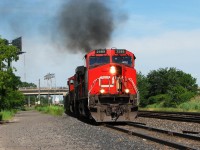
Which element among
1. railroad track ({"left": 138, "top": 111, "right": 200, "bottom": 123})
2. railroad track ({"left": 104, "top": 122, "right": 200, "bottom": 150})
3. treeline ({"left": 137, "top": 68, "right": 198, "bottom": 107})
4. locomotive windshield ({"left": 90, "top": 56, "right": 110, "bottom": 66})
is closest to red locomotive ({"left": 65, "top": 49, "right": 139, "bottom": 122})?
locomotive windshield ({"left": 90, "top": 56, "right": 110, "bottom": 66})

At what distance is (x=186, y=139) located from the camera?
1248 centimetres

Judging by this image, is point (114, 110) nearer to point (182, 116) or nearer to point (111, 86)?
point (111, 86)

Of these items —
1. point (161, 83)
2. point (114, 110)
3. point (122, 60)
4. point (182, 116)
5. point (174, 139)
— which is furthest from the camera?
point (161, 83)

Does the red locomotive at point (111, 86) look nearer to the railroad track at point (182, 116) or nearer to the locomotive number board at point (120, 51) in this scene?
the locomotive number board at point (120, 51)

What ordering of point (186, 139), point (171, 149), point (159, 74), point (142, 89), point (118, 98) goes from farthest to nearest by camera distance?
point (159, 74) → point (142, 89) → point (118, 98) → point (186, 139) → point (171, 149)

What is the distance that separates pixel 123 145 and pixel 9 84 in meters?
19.2

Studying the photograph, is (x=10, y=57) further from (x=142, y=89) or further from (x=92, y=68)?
(x=142, y=89)

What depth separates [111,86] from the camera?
2053 cm

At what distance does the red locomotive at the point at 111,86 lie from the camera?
20.0 meters

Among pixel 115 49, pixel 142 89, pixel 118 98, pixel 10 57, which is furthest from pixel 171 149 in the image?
pixel 142 89

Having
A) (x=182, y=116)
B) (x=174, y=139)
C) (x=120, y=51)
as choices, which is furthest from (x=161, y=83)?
(x=174, y=139)

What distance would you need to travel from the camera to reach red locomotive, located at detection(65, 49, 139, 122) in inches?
789

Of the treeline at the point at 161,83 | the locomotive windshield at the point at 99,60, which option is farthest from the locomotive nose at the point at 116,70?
the treeline at the point at 161,83

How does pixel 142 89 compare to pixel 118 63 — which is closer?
pixel 118 63
